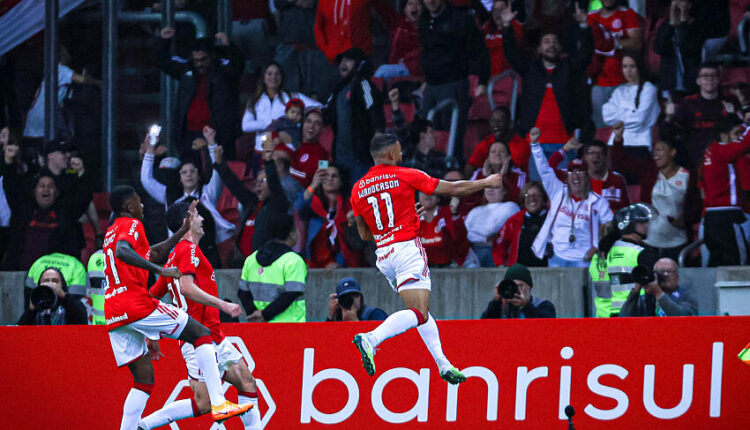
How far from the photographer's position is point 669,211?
1286 centimetres

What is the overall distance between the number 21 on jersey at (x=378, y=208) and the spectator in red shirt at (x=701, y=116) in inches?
210

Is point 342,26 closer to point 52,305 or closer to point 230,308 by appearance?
point 52,305

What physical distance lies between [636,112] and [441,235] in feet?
9.11

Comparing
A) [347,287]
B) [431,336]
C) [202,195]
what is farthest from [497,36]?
[431,336]

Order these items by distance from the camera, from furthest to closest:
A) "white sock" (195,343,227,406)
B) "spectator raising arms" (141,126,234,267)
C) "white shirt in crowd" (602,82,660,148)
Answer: "spectator raising arms" (141,126,234,267)
"white shirt in crowd" (602,82,660,148)
"white sock" (195,343,227,406)

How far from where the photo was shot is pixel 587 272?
12523mm

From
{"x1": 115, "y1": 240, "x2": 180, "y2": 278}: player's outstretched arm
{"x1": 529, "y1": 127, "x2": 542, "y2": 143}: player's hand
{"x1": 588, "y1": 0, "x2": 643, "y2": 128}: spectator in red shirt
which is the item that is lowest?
{"x1": 115, "y1": 240, "x2": 180, "y2": 278}: player's outstretched arm

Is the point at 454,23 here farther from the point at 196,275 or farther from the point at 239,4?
the point at 196,275

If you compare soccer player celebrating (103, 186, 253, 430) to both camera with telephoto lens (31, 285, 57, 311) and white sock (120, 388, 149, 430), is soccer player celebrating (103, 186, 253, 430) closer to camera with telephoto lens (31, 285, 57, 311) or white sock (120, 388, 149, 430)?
white sock (120, 388, 149, 430)

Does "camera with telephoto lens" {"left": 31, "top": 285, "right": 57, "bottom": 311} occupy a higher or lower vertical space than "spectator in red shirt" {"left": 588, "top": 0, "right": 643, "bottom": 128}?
lower

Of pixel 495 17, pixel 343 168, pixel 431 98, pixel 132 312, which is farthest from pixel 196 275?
pixel 495 17

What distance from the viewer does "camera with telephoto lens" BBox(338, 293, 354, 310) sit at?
11398 millimetres

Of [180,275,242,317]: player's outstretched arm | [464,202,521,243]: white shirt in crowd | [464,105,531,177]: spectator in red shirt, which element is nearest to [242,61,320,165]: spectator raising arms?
[464,105,531,177]: spectator in red shirt

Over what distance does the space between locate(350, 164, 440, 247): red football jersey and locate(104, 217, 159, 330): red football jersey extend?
182 cm
